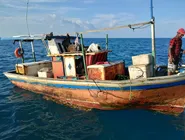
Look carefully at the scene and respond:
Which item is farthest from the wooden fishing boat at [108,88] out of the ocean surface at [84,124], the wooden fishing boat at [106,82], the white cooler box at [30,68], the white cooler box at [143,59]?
the white cooler box at [30,68]

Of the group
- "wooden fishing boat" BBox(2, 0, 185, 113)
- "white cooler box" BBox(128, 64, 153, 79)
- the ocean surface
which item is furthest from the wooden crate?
the ocean surface

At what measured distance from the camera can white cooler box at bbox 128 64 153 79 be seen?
8742 mm

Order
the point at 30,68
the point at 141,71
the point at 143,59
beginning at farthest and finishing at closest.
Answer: the point at 30,68 → the point at 143,59 → the point at 141,71

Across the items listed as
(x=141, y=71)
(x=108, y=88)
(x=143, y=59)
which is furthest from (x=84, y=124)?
(x=143, y=59)

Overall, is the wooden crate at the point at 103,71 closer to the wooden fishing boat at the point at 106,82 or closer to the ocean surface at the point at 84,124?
the wooden fishing boat at the point at 106,82

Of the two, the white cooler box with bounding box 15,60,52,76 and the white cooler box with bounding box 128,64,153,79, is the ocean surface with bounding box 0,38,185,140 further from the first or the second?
the white cooler box with bounding box 15,60,52,76

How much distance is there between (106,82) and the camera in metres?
9.02

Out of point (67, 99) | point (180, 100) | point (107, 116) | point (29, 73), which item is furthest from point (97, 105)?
point (29, 73)

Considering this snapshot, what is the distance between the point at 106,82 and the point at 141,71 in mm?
1551

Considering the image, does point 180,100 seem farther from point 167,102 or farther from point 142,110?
point 142,110

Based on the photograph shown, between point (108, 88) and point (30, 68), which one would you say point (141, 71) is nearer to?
point (108, 88)

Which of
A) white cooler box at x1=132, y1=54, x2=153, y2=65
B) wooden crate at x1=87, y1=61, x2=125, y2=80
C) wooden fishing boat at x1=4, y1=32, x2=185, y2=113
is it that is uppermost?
white cooler box at x1=132, y1=54, x2=153, y2=65

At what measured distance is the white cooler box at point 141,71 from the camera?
874 centimetres

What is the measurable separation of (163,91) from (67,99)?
15.9 feet
